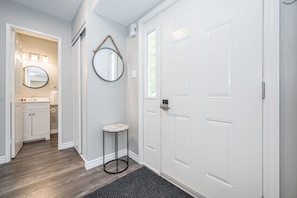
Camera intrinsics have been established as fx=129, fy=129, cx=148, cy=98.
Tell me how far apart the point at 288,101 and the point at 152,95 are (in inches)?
51.7

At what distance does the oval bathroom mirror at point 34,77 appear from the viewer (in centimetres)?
324

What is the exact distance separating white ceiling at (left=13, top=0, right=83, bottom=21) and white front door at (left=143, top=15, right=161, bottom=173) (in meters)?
1.38

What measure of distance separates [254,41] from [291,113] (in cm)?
54

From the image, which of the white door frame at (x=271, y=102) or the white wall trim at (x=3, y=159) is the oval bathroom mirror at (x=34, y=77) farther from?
the white door frame at (x=271, y=102)

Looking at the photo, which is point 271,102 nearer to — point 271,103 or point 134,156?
point 271,103

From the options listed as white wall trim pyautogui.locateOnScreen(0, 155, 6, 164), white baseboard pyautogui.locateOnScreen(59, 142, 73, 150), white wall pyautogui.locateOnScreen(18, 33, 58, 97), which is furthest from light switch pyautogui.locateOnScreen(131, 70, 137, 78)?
white wall pyautogui.locateOnScreen(18, 33, 58, 97)

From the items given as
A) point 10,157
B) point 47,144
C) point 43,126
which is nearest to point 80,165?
point 10,157

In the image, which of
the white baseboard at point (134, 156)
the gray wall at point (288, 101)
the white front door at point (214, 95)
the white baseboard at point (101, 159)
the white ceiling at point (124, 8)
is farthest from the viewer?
the white baseboard at point (134, 156)

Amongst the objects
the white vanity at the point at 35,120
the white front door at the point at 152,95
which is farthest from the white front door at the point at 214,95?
the white vanity at the point at 35,120

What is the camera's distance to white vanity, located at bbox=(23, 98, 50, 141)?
2809mm

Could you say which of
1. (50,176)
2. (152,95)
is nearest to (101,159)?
(50,176)

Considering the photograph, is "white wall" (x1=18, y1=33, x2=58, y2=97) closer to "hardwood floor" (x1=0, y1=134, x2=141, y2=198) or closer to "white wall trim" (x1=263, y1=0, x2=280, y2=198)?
"hardwood floor" (x1=0, y1=134, x2=141, y2=198)

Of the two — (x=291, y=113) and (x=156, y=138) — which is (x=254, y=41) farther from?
(x=156, y=138)

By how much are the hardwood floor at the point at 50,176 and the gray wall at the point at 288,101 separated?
61.2 inches
